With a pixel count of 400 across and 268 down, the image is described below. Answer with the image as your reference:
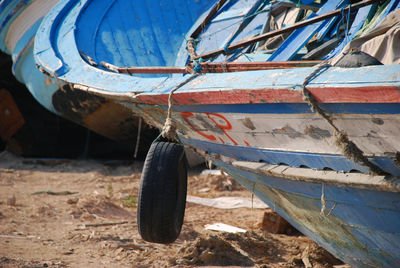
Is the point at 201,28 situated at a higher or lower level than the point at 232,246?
higher

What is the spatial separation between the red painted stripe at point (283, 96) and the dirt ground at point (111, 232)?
1.25 metres

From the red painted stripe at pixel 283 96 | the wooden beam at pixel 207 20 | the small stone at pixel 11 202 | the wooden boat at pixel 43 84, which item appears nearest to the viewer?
the red painted stripe at pixel 283 96

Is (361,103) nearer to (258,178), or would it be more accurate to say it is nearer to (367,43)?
(367,43)

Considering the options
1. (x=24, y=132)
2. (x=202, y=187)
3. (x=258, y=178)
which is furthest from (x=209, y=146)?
(x=24, y=132)

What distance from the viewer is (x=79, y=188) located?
6.26 meters

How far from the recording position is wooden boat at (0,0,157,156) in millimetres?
6500

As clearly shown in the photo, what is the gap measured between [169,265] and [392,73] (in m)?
2.15

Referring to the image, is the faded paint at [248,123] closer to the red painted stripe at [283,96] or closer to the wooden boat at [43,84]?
the red painted stripe at [283,96]

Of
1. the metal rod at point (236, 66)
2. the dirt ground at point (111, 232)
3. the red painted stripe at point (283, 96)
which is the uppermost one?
the metal rod at point (236, 66)

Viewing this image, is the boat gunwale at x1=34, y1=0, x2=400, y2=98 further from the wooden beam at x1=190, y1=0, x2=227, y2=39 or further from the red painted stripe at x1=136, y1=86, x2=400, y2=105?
the wooden beam at x1=190, y1=0, x2=227, y2=39

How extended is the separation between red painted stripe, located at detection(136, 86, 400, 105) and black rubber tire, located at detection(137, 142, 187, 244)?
0.62 meters

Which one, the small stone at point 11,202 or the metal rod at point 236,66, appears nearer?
the metal rod at point 236,66

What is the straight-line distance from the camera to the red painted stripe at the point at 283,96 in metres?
2.01

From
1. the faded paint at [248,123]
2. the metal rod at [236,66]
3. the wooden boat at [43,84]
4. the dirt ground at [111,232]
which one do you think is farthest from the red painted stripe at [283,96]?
the wooden boat at [43,84]
